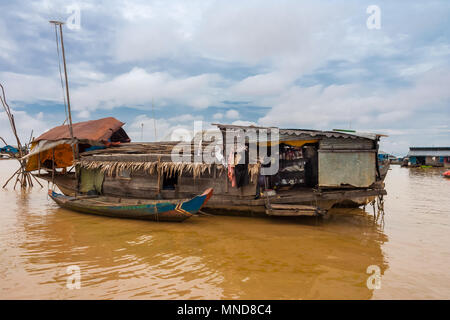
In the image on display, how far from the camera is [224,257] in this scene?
6051 millimetres

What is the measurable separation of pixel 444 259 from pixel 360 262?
210cm

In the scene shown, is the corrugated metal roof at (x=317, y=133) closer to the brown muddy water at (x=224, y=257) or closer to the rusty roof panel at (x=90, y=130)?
the brown muddy water at (x=224, y=257)

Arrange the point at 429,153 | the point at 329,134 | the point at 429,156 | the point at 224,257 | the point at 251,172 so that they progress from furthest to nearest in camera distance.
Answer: the point at 429,153 < the point at 429,156 < the point at 251,172 < the point at 329,134 < the point at 224,257

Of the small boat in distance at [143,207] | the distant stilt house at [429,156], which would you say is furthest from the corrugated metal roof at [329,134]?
the distant stilt house at [429,156]

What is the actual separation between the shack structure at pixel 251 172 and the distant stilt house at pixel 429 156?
1485 inches

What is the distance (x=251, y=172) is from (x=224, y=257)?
356 cm

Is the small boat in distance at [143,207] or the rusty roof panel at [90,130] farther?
the rusty roof panel at [90,130]

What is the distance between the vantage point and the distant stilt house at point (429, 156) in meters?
39.2

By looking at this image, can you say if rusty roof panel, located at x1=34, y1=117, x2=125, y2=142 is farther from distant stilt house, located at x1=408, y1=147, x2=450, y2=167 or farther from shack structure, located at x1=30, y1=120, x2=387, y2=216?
distant stilt house, located at x1=408, y1=147, x2=450, y2=167

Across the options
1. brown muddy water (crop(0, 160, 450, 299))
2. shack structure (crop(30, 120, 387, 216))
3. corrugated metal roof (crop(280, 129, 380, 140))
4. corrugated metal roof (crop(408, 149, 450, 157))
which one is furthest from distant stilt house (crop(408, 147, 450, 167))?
corrugated metal roof (crop(280, 129, 380, 140))

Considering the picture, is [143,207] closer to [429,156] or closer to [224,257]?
[224,257]

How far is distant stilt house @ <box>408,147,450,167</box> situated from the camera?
129 feet

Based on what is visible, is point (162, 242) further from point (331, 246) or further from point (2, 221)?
point (2, 221)

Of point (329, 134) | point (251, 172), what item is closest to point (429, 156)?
point (329, 134)
